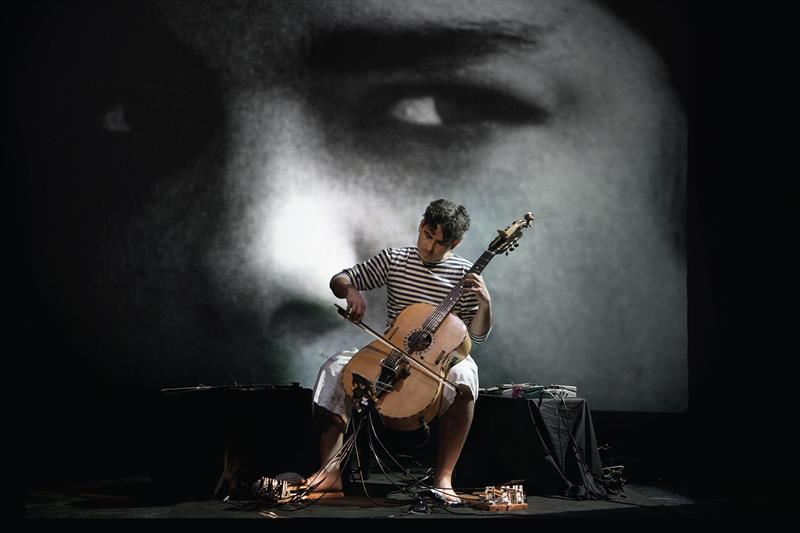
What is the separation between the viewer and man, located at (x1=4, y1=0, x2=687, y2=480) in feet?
16.5

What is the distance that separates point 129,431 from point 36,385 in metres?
0.66

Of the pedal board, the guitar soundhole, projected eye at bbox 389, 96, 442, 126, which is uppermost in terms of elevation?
projected eye at bbox 389, 96, 442, 126

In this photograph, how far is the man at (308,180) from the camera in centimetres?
502

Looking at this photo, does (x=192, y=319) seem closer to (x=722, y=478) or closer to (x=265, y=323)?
(x=265, y=323)

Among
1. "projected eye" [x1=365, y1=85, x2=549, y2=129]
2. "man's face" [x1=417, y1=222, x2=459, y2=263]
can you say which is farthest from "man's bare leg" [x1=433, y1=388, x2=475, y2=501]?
"projected eye" [x1=365, y1=85, x2=549, y2=129]

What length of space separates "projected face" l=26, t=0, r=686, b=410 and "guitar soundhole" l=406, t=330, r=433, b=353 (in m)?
1.83

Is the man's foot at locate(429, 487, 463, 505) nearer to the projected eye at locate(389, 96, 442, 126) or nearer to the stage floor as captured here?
the stage floor

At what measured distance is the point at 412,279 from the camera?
12.6 feet

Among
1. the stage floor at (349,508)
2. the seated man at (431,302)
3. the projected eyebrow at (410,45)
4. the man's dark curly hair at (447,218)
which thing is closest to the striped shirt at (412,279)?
the seated man at (431,302)

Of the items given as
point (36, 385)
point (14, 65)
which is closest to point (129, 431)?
point (36, 385)

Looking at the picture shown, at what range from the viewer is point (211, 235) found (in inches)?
201

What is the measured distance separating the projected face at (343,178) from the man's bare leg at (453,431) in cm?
169

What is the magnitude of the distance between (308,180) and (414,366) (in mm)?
2232

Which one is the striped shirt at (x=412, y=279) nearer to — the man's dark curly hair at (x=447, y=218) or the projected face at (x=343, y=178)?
the man's dark curly hair at (x=447, y=218)
